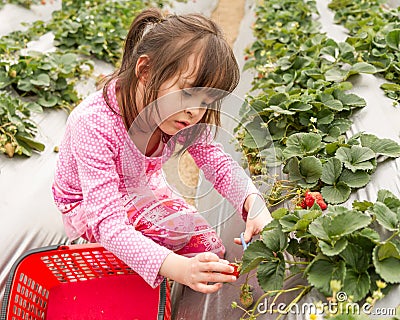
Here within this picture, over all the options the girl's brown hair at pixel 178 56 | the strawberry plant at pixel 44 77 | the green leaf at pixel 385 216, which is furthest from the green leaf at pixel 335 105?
the strawberry plant at pixel 44 77

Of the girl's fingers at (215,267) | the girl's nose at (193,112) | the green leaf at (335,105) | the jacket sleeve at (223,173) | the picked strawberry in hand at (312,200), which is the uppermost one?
the girl's nose at (193,112)

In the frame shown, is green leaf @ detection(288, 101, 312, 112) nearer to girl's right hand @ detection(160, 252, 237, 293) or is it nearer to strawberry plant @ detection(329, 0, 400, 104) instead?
strawberry plant @ detection(329, 0, 400, 104)

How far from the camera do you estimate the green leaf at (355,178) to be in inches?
58.1

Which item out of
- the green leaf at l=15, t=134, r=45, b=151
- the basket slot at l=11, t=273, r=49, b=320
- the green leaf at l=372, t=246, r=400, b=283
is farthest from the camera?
the green leaf at l=15, t=134, r=45, b=151

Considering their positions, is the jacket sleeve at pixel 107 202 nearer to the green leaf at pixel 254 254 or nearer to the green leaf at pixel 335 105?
the green leaf at pixel 254 254

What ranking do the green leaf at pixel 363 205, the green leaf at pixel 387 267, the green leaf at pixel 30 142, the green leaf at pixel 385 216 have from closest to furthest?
1. the green leaf at pixel 387 267
2. the green leaf at pixel 385 216
3. the green leaf at pixel 363 205
4. the green leaf at pixel 30 142

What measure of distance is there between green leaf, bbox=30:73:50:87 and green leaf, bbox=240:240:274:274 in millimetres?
1585

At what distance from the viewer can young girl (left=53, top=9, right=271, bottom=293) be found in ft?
4.16

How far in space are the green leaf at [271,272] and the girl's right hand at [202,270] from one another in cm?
7

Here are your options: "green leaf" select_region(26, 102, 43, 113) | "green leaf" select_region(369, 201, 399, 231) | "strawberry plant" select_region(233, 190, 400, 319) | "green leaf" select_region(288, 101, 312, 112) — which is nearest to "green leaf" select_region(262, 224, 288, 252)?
"strawberry plant" select_region(233, 190, 400, 319)

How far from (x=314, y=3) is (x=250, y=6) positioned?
139 centimetres

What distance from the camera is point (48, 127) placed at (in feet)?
7.83

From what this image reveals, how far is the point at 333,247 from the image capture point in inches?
43.3

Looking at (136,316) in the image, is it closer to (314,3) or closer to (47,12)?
(314,3)
